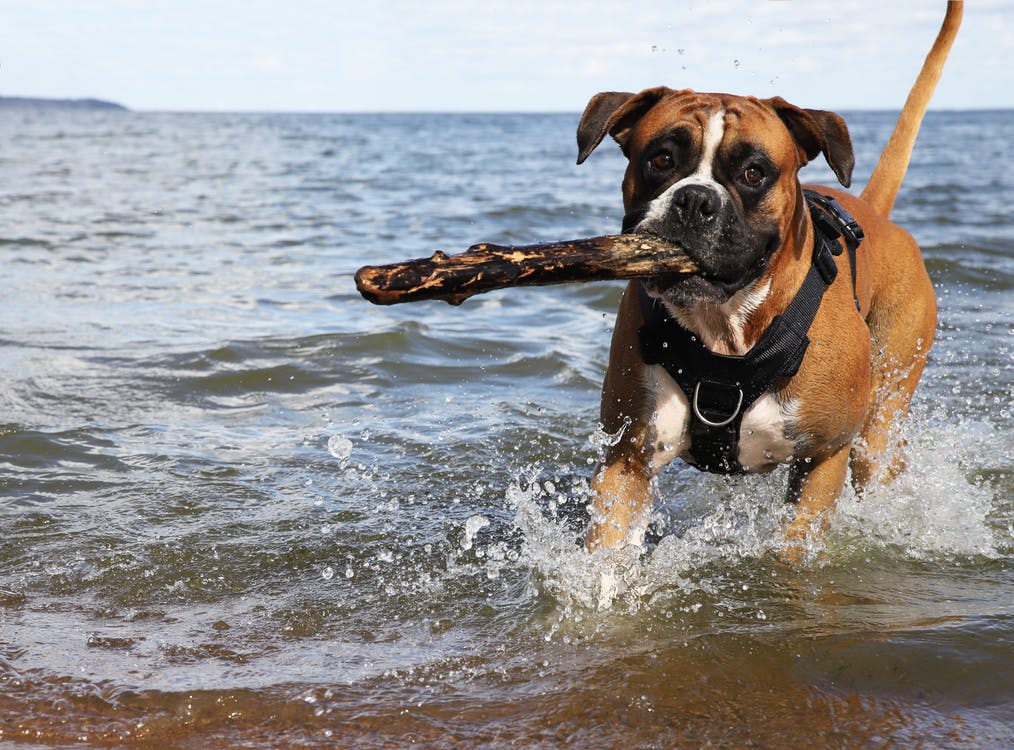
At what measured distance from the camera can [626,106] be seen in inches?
159

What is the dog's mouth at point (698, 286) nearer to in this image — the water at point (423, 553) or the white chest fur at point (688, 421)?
the white chest fur at point (688, 421)

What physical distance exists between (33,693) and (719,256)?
2495 millimetres

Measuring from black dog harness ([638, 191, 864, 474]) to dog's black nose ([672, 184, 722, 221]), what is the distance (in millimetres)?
445

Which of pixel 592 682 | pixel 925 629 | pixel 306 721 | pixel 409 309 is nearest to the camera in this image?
pixel 306 721

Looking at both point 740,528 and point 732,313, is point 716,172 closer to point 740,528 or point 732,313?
point 732,313

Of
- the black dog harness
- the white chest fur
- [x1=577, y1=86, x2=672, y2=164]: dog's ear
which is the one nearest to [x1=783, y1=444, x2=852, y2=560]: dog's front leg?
the white chest fur

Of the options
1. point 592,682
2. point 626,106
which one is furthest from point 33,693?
point 626,106

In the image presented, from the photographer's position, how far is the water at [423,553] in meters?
3.34

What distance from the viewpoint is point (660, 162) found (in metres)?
3.80

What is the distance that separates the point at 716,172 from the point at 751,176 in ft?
0.39

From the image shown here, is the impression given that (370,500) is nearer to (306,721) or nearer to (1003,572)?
(306,721)

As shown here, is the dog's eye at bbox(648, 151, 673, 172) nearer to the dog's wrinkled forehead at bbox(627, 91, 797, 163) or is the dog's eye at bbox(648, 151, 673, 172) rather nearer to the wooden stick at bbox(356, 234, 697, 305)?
the dog's wrinkled forehead at bbox(627, 91, 797, 163)

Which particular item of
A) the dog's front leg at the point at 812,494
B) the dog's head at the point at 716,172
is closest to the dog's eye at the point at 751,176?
the dog's head at the point at 716,172

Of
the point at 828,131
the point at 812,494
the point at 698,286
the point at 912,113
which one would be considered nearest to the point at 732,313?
the point at 698,286
